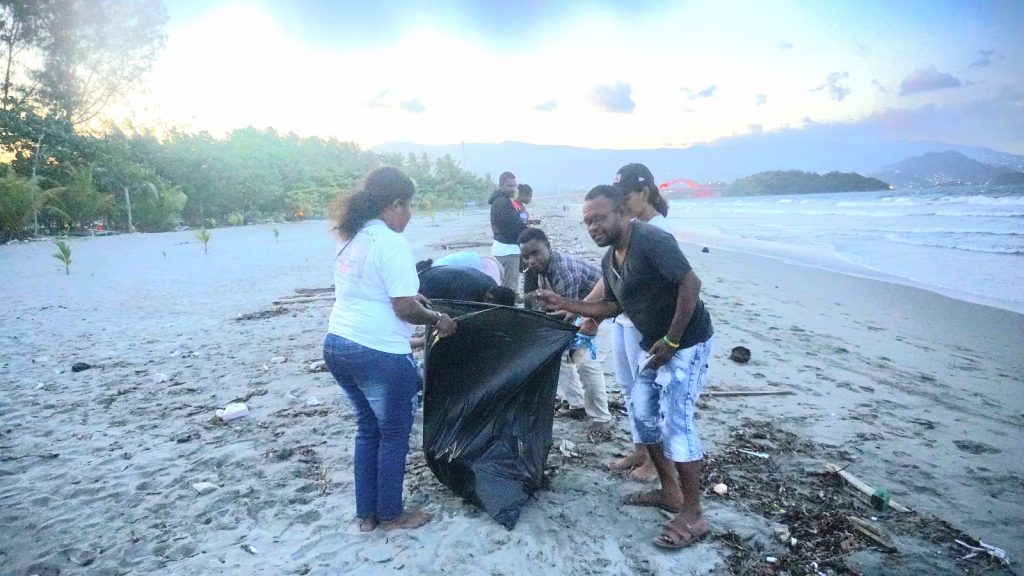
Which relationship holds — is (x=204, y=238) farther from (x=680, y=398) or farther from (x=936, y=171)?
(x=936, y=171)

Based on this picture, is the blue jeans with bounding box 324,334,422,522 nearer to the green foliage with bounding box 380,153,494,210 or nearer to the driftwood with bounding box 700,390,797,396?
the driftwood with bounding box 700,390,797,396

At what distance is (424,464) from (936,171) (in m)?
76.3

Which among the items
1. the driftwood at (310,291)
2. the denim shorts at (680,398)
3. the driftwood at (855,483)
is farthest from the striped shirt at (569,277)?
the driftwood at (310,291)

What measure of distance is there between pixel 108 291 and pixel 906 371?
11586 millimetres

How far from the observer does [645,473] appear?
3.05 meters

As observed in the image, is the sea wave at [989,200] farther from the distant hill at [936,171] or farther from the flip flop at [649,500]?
the flip flop at [649,500]

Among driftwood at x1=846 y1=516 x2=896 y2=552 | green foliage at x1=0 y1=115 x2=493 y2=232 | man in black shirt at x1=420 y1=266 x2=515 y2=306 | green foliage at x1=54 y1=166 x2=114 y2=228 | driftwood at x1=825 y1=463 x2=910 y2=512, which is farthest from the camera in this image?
green foliage at x1=0 y1=115 x2=493 y2=232

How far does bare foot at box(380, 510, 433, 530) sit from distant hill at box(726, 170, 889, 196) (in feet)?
211

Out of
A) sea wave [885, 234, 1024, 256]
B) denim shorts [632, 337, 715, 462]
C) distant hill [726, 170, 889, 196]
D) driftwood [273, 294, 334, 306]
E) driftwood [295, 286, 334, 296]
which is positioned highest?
distant hill [726, 170, 889, 196]

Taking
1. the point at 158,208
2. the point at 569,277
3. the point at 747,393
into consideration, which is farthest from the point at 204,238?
the point at 747,393

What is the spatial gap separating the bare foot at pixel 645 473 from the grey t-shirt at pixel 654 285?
0.91m

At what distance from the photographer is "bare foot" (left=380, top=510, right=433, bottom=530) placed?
258cm

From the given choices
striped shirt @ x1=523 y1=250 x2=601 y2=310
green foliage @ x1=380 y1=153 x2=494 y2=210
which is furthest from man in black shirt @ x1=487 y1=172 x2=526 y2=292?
green foliage @ x1=380 y1=153 x2=494 y2=210

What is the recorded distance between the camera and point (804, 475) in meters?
3.05
